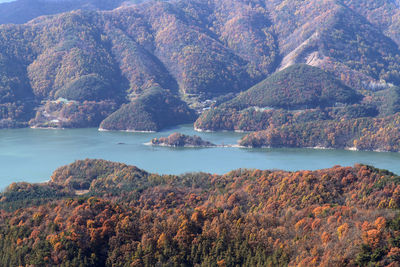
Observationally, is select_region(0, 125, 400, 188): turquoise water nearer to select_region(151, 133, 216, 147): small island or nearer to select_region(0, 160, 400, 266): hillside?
select_region(151, 133, 216, 147): small island

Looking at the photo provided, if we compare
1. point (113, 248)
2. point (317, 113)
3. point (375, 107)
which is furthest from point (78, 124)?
point (113, 248)

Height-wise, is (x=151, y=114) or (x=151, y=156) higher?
(x=151, y=114)

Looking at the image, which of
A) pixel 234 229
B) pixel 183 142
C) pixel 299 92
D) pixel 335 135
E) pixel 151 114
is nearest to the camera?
pixel 234 229

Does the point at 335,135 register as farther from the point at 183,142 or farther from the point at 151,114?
the point at 151,114

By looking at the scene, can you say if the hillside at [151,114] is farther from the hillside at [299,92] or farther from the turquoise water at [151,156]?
the hillside at [299,92]

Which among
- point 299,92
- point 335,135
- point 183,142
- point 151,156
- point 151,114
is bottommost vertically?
point 151,156

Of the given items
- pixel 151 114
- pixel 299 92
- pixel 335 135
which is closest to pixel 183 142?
pixel 335 135
